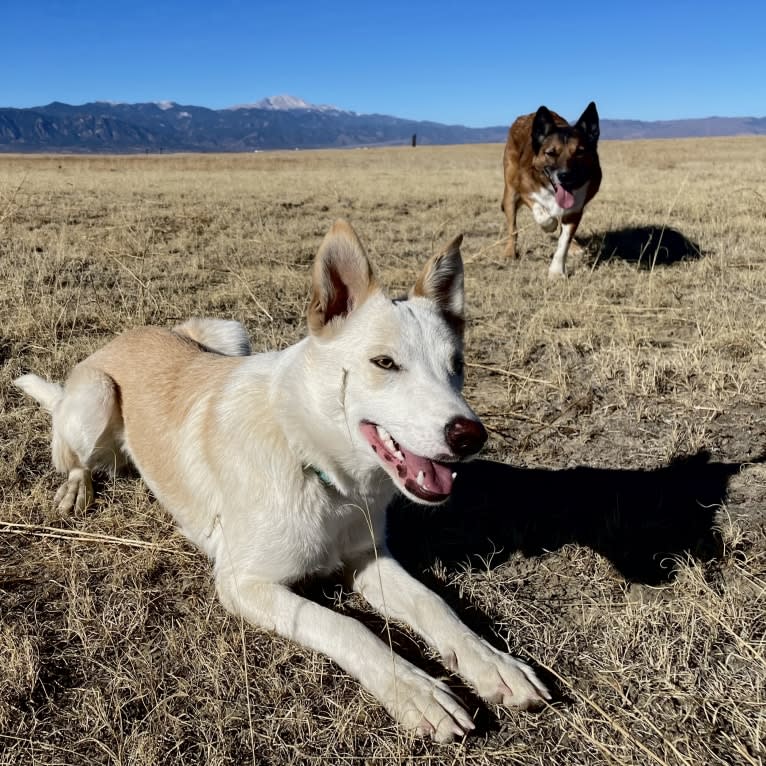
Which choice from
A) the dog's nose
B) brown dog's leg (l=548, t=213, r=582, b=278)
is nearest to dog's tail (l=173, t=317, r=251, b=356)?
the dog's nose

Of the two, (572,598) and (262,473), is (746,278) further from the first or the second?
(262,473)

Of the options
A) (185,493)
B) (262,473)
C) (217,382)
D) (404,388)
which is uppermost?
(404,388)

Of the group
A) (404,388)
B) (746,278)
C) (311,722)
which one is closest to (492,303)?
(746,278)

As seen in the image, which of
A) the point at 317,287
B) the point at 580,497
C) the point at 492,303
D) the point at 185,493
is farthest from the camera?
the point at 492,303

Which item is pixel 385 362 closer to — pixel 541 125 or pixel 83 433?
pixel 83 433

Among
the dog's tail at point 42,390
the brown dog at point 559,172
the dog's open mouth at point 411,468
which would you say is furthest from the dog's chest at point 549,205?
the dog's open mouth at point 411,468

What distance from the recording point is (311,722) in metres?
1.94

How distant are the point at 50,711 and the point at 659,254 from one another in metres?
7.64

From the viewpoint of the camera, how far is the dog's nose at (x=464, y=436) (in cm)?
187

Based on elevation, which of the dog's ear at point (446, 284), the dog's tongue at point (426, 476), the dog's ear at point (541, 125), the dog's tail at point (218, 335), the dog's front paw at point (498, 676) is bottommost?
the dog's front paw at point (498, 676)

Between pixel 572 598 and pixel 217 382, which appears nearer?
pixel 572 598

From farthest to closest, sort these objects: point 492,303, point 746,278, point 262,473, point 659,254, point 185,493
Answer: point 659,254
point 746,278
point 492,303
point 185,493
point 262,473

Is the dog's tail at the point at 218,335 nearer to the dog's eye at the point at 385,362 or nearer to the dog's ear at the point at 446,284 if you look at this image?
the dog's ear at the point at 446,284

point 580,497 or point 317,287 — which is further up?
point 317,287
